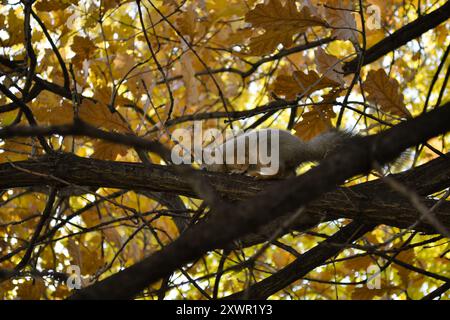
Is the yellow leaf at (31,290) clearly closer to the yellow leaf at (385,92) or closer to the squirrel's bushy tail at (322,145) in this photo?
the squirrel's bushy tail at (322,145)

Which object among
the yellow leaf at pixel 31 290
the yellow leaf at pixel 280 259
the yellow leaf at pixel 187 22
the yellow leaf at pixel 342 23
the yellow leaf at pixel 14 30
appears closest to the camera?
the yellow leaf at pixel 342 23

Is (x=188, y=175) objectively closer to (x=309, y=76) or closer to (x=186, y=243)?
(x=186, y=243)

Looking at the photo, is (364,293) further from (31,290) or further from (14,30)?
(14,30)

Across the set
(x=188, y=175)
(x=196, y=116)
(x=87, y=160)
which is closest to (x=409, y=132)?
(x=188, y=175)

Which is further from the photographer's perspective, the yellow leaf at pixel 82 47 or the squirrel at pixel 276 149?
the squirrel at pixel 276 149

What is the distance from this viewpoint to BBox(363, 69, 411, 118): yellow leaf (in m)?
2.44

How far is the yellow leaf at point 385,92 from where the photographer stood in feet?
7.99

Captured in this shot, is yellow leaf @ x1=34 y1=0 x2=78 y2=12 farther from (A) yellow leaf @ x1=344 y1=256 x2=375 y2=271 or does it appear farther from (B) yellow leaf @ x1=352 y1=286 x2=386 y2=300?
(B) yellow leaf @ x1=352 y1=286 x2=386 y2=300

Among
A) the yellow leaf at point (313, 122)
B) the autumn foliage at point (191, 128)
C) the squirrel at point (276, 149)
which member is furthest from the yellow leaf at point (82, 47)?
the yellow leaf at point (313, 122)

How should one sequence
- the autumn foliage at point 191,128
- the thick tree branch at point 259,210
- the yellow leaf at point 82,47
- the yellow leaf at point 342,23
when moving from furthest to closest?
the yellow leaf at point 82,47, the yellow leaf at point 342,23, the autumn foliage at point 191,128, the thick tree branch at point 259,210

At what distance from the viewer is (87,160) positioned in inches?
91.7

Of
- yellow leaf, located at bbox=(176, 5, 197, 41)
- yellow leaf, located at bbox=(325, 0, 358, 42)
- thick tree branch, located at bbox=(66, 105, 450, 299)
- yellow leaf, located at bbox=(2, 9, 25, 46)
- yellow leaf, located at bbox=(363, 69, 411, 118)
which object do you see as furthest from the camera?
yellow leaf, located at bbox=(176, 5, 197, 41)

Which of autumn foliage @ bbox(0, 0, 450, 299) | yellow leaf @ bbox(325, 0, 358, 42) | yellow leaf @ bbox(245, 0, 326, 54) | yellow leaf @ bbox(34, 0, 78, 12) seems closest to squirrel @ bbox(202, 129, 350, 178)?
autumn foliage @ bbox(0, 0, 450, 299)

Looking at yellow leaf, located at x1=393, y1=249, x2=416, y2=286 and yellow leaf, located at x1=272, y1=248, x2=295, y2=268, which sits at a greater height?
yellow leaf, located at x1=272, y1=248, x2=295, y2=268
